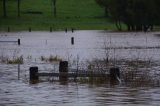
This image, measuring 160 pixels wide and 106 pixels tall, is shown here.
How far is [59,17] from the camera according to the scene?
139 meters

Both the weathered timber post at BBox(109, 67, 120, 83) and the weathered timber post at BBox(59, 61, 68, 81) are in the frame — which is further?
the weathered timber post at BBox(59, 61, 68, 81)

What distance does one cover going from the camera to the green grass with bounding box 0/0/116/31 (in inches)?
4862

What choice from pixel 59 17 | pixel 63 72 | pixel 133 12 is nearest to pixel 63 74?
pixel 63 72

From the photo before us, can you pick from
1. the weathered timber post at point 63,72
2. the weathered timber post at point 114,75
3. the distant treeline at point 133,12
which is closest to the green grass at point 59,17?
the distant treeline at point 133,12

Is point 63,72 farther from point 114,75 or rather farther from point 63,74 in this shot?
point 114,75

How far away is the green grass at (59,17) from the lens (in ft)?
405

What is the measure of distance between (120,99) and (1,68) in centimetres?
1271

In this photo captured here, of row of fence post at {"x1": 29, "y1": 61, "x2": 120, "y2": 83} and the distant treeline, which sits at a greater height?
the distant treeline

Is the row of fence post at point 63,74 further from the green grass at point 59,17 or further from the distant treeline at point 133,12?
the green grass at point 59,17

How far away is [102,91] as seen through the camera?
784 inches

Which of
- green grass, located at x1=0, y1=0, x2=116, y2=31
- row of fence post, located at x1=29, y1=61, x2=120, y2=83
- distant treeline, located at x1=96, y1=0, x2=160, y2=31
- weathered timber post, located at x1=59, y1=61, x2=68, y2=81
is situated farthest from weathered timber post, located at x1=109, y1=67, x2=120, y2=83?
green grass, located at x1=0, y1=0, x2=116, y2=31

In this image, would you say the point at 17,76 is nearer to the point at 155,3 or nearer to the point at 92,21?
the point at 155,3

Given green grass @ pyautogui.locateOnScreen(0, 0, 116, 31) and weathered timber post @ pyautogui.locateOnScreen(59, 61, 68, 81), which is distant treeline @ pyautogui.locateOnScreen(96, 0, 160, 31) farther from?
weathered timber post @ pyautogui.locateOnScreen(59, 61, 68, 81)

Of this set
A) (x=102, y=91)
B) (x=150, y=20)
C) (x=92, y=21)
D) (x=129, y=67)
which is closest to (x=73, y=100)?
(x=102, y=91)
